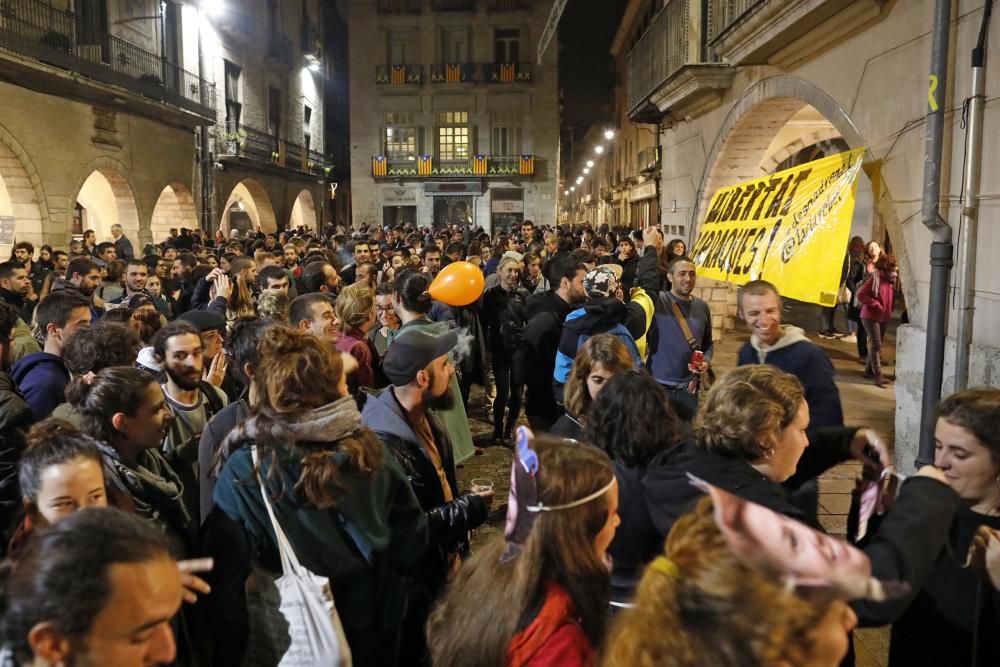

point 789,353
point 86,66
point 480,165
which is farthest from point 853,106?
point 480,165

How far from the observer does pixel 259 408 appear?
2.37 metres

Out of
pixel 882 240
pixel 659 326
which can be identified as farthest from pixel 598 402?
pixel 882 240

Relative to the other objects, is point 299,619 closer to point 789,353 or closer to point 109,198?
point 789,353

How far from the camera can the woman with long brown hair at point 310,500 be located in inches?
89.0

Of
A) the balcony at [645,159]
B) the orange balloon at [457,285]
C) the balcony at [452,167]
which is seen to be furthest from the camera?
the balcony at [452,167]

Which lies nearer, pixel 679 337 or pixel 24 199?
pixel 679 337

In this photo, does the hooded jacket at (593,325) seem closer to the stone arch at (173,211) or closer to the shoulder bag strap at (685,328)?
the shoulder bag strap at (685,328)

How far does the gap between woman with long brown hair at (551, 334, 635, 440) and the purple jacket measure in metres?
7.17

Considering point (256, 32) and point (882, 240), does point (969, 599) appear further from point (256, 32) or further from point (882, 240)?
point (256, 32)

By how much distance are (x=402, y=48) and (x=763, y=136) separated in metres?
28.0

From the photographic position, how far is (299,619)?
2244 mm

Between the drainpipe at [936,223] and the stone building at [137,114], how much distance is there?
46.1 feet

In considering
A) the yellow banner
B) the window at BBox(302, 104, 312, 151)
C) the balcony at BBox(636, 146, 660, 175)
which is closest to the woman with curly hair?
the yellow banner

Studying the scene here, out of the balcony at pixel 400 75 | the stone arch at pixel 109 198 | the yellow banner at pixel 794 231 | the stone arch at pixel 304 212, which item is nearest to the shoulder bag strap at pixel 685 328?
the yellow banner at pixel 794 231
